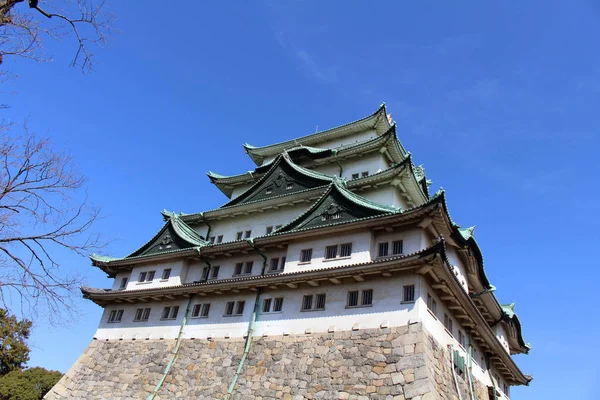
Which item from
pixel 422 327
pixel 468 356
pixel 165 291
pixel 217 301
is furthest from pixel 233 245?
pixel 468 356

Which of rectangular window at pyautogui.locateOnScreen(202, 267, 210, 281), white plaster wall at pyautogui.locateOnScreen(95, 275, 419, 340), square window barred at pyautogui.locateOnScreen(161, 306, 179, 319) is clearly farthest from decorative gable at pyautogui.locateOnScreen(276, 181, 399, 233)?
square window barred at pyautogui.locateOnScreen(161, 306, 179, 319)

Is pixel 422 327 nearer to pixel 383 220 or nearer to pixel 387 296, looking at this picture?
pixel 387 296

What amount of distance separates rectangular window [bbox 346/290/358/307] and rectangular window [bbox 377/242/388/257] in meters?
2.28

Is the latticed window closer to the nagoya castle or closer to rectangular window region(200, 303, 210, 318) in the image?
the nagoya castle

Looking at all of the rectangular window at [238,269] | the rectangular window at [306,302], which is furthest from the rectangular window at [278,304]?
the rectangular window at [238,269]

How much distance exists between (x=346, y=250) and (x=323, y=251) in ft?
4.46

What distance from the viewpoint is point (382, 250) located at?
853 inches

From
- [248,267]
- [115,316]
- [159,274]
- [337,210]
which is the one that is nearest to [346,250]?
[337,210]

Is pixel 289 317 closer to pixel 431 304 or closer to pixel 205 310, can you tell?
pixel 205 310

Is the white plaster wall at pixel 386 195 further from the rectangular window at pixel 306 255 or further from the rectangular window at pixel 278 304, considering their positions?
the rectangular window at pixel 278 304

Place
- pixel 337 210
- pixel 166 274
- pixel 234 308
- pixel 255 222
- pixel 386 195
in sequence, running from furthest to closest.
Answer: pixel 255 222, pixel 166 274, pixel 386 195, pixel 234 308, pixel 337 210

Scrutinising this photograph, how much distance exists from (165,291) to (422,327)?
1585 centimetres

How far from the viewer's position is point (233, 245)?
26.3 m

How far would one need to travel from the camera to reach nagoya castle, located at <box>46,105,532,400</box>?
18.9m
